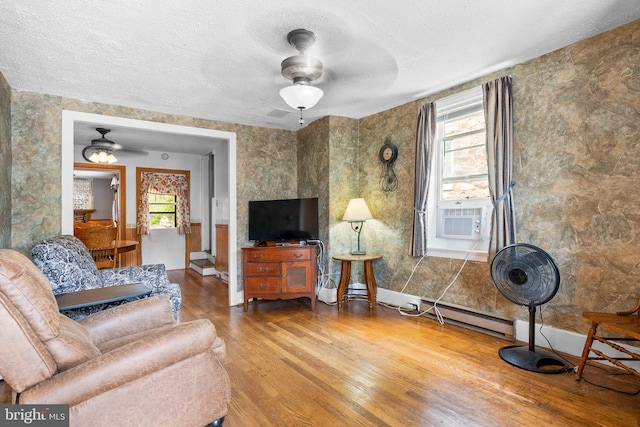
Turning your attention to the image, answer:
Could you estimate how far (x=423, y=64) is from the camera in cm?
272

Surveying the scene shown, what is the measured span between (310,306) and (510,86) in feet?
10.2

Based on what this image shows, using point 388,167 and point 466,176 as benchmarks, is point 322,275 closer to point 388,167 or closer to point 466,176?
point 388,167

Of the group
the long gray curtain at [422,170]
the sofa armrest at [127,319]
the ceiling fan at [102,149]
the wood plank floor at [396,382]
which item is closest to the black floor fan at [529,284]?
the wood plank floor at [396,382]

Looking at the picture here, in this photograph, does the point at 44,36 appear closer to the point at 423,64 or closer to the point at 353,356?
the point at 423,64

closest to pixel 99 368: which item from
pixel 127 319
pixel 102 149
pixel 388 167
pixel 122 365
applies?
pixel 122 365

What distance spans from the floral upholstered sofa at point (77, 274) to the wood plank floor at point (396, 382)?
78 centimetres

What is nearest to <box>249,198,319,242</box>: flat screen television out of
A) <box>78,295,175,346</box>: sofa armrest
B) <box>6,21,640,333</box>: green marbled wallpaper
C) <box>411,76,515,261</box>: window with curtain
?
<box>6,21,640,333</box>: green marbled wallpaper

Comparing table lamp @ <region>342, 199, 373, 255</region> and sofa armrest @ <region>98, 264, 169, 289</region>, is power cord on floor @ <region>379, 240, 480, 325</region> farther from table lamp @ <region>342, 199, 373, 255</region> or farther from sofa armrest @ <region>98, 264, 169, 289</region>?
sofa armrest @ <region>98, 264, 169, 289</region>

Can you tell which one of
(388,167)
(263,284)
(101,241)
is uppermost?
(388,167)

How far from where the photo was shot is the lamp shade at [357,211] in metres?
3.90

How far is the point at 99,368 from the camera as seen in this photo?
1.22 metres

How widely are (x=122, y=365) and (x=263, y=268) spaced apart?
2.61 metres

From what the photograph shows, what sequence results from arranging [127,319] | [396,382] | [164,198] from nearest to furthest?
1. [127,319]
2. [396,382]
3. [164,198]

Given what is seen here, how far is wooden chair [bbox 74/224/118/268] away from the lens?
3.93m
